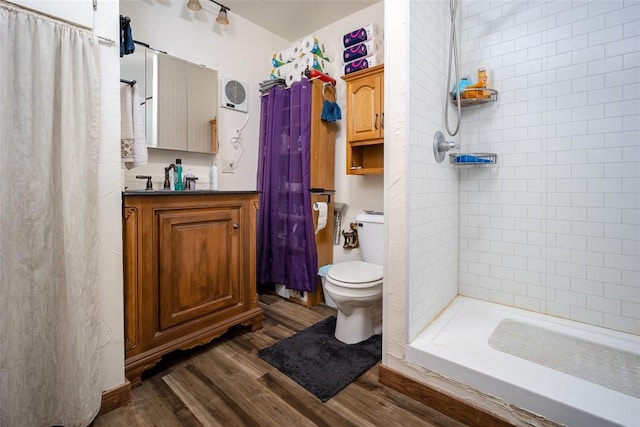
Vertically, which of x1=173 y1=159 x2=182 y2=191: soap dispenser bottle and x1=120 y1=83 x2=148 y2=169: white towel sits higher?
x1=120 y1=83 x2=148 y2=169: white towel

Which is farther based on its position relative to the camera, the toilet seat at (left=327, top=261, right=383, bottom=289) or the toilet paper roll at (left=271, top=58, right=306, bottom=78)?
the toilet paper roll at (left=271, top=58, right=306, bottom=78)

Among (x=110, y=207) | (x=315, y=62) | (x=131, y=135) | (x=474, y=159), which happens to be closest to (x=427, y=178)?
(x=474, y=159)

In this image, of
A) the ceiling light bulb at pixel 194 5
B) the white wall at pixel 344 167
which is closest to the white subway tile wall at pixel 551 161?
the white wall at pixel 344 167

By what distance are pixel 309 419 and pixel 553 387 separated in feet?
3.19

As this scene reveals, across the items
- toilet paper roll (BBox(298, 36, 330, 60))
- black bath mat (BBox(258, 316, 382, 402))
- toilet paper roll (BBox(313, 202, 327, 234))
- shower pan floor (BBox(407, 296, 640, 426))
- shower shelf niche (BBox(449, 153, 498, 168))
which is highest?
toilet paper roll (BBox(298, 36, 330, 60))

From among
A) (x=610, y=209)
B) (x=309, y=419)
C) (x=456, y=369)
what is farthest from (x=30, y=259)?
(x=610, y=209)

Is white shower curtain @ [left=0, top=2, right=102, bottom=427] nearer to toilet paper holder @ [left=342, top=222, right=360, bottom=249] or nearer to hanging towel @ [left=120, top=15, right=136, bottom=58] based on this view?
hanging towel @ [left=120, top=15, right=136, bottom=58]

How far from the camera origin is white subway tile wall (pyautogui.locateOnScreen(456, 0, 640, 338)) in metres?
1.52

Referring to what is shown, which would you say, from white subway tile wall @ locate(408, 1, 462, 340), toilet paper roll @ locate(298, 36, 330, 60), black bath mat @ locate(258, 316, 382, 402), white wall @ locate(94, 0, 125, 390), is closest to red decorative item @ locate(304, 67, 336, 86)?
toilet paper roll @ locate(298, 36, 330, 60)

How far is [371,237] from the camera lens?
225cm

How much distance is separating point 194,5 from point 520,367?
3087 millimetres

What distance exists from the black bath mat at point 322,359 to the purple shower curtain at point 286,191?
65 centimetres

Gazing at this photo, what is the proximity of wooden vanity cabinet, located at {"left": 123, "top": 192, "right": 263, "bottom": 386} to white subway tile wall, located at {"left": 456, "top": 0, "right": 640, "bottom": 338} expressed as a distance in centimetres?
109

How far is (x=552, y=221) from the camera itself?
1.73 meters
